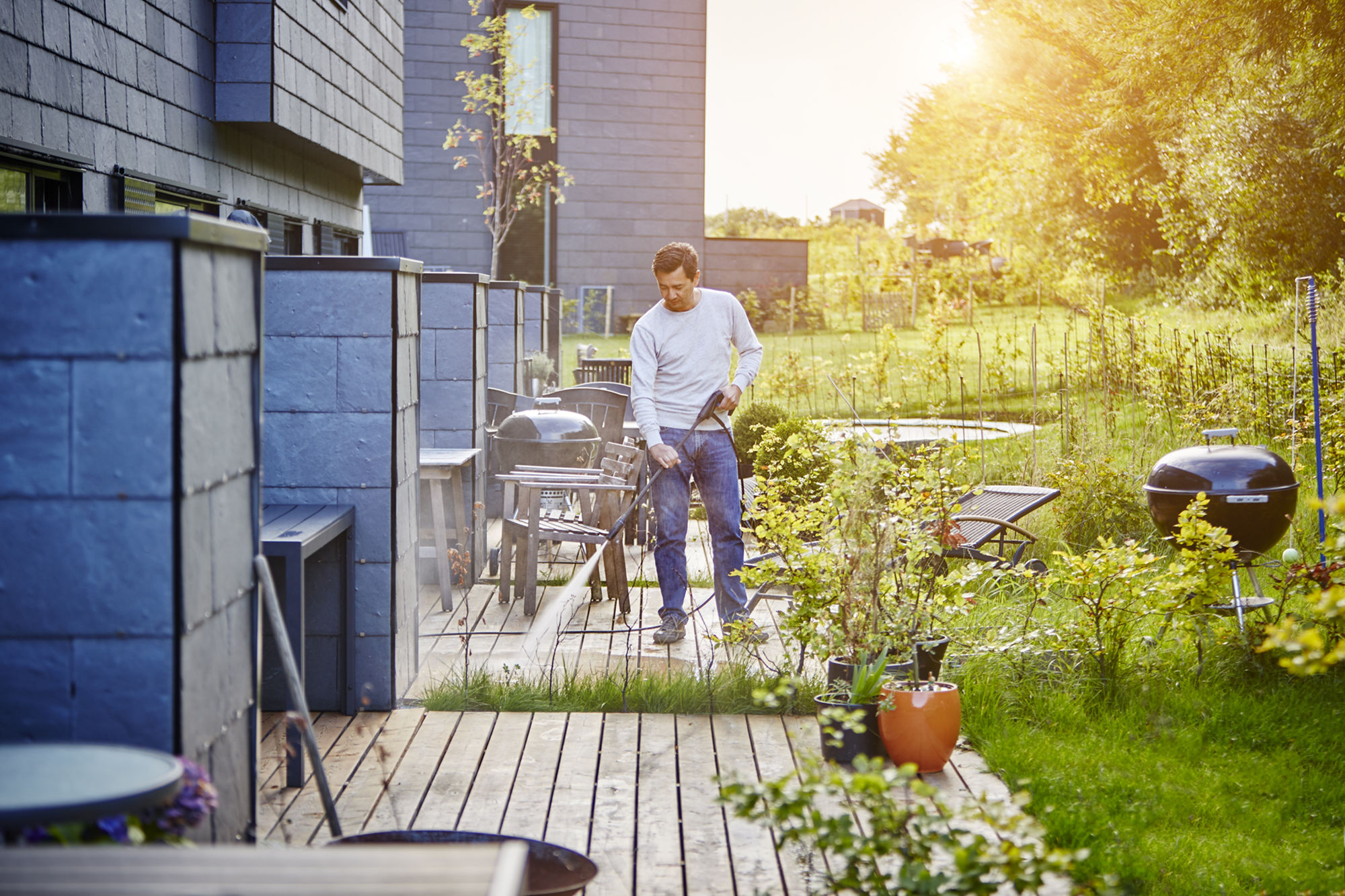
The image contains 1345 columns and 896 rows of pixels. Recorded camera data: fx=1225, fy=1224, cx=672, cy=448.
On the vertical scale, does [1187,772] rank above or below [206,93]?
below

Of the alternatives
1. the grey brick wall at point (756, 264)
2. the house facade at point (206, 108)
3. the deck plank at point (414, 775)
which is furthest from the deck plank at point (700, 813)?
the grey brick wall at point (756, 264)

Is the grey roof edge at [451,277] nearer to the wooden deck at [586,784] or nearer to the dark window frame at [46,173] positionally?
the dark window frame at [46,173]

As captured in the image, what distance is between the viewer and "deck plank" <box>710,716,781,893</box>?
288cm

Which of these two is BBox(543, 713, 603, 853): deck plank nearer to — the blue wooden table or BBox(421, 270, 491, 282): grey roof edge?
the blue wooden table

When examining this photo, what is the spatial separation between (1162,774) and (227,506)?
9.31ft

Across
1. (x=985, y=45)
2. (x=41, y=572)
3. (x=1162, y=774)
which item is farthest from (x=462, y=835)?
(x=985, y=45)

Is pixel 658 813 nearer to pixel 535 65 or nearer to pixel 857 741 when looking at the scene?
pixel 857 741

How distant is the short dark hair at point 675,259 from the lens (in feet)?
16.4

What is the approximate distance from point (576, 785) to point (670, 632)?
167cm

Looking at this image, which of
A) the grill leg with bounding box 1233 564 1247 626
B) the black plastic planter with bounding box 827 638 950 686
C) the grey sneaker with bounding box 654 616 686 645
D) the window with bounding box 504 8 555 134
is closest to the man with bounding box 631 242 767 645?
the grey sneaker with bounding box 654 616 686 645

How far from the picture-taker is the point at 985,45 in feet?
79.0

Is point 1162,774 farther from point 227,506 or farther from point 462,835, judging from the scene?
point 227,506

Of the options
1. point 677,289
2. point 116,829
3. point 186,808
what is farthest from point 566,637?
point 116,829

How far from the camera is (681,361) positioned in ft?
16.9
